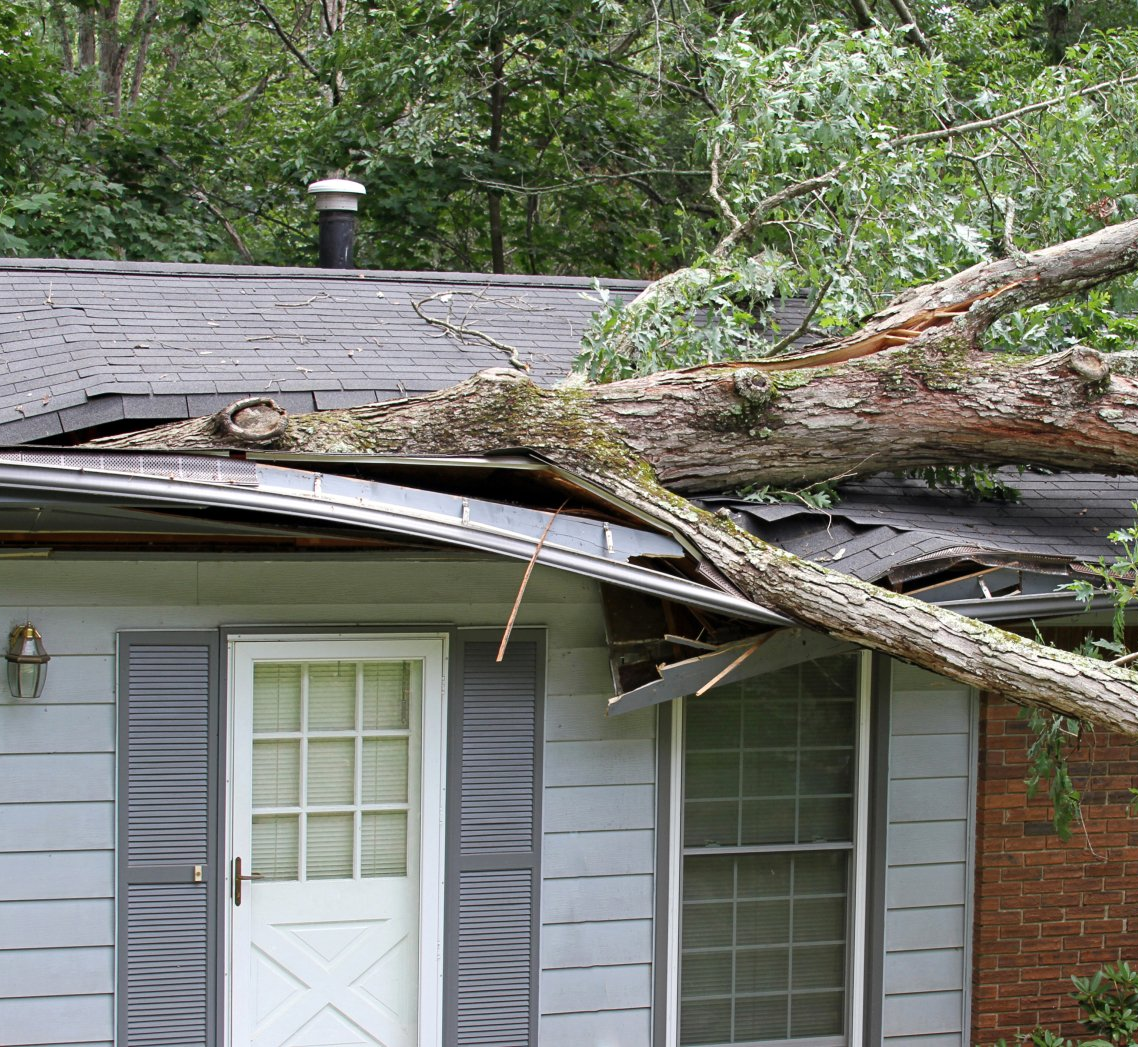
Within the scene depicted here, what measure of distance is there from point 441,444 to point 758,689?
191 cm

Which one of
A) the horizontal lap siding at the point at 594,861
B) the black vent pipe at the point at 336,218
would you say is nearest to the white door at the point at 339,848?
the horizontal lap siding at the point at 594,861

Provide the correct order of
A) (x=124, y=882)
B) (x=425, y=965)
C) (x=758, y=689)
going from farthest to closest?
(x=758, y=689), (x=425, y=965), (x=124, y=882)

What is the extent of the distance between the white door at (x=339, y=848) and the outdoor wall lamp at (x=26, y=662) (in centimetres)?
78

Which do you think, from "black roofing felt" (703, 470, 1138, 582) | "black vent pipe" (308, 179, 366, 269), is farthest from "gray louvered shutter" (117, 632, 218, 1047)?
"black vent pipe" (308, 179, 366, 269)

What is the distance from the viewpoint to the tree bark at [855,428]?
416cm

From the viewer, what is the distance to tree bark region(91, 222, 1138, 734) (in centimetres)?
416

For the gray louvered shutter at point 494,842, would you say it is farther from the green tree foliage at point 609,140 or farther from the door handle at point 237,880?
the green tree foliage at point 609,140

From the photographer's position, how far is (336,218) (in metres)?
8.30

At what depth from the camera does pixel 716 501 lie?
5.06 meters

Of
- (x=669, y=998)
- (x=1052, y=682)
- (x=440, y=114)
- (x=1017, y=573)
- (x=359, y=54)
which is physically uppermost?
(x=359, y=54)

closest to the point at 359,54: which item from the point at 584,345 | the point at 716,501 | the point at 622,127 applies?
the point at 622,127

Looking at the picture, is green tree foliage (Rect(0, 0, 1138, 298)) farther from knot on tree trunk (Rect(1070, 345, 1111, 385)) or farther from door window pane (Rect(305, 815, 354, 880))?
door window pane (Rect(305, 815, 354, 880))

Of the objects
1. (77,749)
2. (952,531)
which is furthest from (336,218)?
(952,531)

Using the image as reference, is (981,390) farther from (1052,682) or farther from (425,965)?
(425,965)
